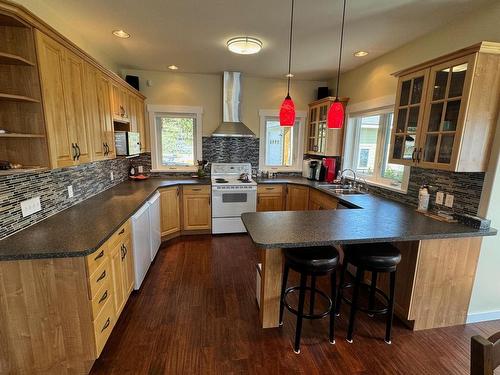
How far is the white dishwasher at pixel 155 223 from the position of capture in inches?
118

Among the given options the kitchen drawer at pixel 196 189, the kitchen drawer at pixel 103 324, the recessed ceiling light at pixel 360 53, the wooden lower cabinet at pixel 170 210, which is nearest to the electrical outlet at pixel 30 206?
the kitchen drawer at pixel 103 324

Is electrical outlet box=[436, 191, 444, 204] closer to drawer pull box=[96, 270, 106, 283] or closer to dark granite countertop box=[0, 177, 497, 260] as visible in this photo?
dark granite countertop box=[0, 177, 497, 260]

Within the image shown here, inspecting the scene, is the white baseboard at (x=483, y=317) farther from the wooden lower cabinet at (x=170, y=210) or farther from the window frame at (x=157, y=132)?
the window frame at (x=157, y=132)

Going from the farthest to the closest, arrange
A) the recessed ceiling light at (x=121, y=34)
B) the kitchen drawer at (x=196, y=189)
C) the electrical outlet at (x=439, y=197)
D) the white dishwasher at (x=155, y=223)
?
1. the kitchen drawer at (x=196, y=189)
2. the white dishwasher at (x=155, y=223)
3. the recessed ceiling light at (x=121, y=34)
4. the electrical outlet at (x=439, y=197)

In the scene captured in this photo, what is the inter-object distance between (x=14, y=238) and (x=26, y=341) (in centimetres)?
64

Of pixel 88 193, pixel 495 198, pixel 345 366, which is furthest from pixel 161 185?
pixel 495 198

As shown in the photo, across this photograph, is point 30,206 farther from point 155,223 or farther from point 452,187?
point 452,187

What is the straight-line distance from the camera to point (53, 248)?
148 centimetres

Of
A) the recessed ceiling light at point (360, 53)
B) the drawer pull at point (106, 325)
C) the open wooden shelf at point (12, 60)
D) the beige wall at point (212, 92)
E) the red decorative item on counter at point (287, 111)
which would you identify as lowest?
the drawer pull at point (106, 325)

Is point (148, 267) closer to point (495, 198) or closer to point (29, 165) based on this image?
point (29, 165)

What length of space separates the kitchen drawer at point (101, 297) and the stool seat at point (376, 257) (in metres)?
1.85

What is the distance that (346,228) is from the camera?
74.2 inches

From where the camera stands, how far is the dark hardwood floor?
171 cm

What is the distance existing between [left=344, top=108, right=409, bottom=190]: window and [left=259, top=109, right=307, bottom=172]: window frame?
974mm
